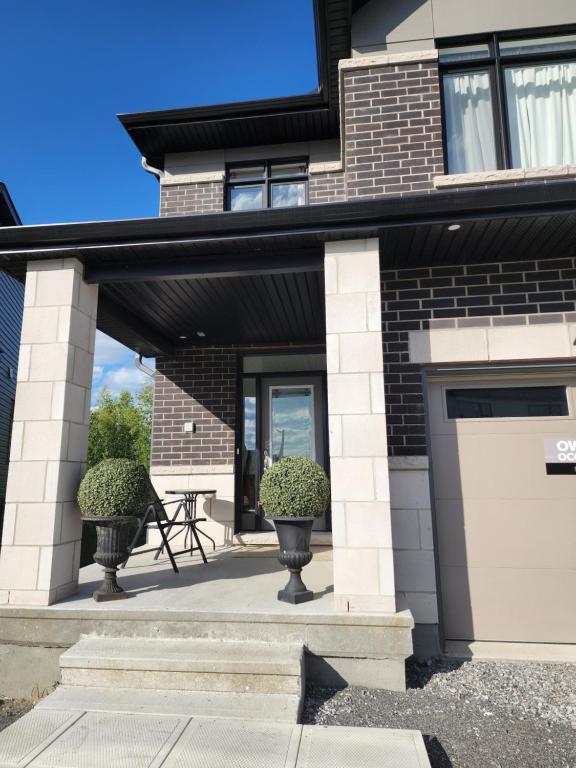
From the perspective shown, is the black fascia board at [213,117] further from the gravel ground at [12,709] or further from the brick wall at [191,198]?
the gravel ground at [12,709]

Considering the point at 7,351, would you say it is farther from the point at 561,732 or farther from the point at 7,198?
the point at 561,732

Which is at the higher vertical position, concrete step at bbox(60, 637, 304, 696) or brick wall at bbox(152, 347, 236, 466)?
brick wall at bbox(152, 347, 236, 466)

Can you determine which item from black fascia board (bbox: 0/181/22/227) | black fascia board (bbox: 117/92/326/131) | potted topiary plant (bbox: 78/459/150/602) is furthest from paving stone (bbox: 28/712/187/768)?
black fascia board (bbox: 0/181/22/227)

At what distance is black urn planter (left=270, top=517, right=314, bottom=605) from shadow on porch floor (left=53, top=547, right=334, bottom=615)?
4.2 inches

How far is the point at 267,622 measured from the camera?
3.27 metres

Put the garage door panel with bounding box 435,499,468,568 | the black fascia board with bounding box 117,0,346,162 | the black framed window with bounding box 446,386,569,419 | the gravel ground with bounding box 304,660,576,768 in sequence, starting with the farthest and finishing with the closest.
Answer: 1. the black fascia board with bounding box 117,0,346,162
2. the black framed window with bounding box 446,386,569,419
3. the garage door panel with bounding box 435,499,468,568
4. the gravel ground with bounding box 304,660,576,768

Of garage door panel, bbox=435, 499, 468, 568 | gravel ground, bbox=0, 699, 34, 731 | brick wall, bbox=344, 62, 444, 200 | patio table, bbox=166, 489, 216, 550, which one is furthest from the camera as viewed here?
patio table, bbox=166, 489, 216, 550

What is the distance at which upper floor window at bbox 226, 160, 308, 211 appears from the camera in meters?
7.22

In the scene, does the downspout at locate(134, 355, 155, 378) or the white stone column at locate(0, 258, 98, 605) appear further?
the downspout at locate(134, 355, 155, 378)

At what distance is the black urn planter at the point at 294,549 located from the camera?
360 cm

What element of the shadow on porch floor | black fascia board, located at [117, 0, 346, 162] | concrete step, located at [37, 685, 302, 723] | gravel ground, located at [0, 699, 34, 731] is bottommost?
gravel ground, located at [0, 699, 34, 731]

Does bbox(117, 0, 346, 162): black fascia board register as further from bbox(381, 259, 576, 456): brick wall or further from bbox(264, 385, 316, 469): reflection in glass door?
bbox(264, 385, 316, 469): reflection in glass door

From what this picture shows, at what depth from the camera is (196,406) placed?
6.88 meters

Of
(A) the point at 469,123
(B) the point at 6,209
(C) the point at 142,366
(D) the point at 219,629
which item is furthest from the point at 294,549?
(B) the point at 6,209
